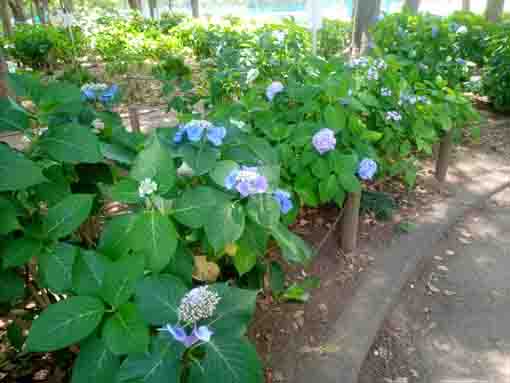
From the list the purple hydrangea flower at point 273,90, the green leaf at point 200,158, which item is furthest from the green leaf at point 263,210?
the purple hydrangea flower at point 273,90

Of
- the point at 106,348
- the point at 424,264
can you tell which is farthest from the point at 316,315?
the point at 106,348

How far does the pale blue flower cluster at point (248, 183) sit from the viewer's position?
1.04 meters

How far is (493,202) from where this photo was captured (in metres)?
3.56

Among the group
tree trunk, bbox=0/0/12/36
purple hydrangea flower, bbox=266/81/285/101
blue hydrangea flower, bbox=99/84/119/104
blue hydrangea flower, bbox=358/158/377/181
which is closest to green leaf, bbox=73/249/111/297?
blue hydrangea flower, bbox=99/84/119/104

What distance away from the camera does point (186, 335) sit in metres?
0.88

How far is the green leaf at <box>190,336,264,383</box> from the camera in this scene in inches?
33.2

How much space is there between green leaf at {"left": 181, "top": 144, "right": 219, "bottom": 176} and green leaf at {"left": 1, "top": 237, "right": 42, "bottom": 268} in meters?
0.43

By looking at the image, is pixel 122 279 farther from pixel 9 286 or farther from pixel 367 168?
pixel 367 168

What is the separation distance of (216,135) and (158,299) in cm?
53

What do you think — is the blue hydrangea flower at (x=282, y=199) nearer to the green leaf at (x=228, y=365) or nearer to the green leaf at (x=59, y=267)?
the green leaf at (x=228, y=365)

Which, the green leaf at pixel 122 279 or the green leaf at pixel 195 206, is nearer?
the green leaf at pixel 122 279

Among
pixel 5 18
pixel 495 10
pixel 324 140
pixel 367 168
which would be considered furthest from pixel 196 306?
pixel 5 18

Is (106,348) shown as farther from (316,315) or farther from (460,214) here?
(460,214)

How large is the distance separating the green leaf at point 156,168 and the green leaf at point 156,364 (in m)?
0.35
